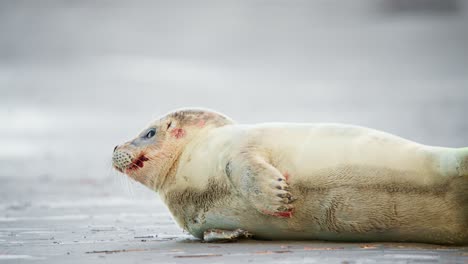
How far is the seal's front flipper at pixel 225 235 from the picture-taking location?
823 cm

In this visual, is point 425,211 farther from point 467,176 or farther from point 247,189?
point 247,189

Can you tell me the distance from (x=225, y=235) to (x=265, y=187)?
806mm

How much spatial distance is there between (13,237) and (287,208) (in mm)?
2822

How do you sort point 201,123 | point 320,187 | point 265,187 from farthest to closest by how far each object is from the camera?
1. point 201,123
2. point 320,187
3. point 265,187

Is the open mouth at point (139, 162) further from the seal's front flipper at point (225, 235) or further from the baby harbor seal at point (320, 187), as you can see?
the seal's front flipper at point (225, 235)

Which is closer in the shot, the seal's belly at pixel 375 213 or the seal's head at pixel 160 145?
the seal's belly at pixel 375 213

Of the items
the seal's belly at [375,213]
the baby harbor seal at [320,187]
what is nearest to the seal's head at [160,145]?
the baby harbor seal at [320,187]

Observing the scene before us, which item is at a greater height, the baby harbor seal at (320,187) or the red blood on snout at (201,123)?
the red blood on snout at (201,123)

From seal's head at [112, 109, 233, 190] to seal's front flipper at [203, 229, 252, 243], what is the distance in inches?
29.0

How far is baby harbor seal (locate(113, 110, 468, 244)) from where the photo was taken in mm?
7633

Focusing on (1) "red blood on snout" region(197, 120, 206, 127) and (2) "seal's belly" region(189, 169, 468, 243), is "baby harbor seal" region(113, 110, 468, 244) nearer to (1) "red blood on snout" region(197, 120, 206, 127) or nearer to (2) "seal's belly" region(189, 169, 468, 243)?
(2) "seal's belly" region(189, 169, 468, 243)

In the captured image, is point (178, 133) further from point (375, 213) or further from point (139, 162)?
point (375, 213)

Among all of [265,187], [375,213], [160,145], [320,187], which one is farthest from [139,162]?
[375,213]

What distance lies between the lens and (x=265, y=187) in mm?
7637
